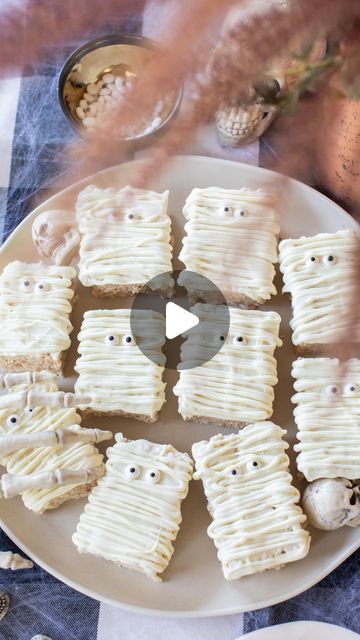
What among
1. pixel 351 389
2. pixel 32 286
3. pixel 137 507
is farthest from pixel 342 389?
pixel 32 286

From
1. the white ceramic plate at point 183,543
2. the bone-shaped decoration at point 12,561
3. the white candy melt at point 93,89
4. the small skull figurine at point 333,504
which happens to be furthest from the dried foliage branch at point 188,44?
the white candy melt at point 93,89

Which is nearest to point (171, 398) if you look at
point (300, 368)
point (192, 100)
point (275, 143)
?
point (300, 368)

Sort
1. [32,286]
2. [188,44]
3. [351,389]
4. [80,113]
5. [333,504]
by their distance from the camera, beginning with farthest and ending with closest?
[80,113] < [32,286] < [351,389] < [333,504] < [188,44]

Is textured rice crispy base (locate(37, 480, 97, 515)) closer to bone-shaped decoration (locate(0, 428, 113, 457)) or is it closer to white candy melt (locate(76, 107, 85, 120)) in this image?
bone-shaped decoration (locate(0, 428, 113, 457))

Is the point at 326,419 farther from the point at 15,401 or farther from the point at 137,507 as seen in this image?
the point at 15,401

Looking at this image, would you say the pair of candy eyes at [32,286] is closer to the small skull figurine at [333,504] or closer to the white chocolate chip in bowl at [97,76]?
the white chocolate chip in bowl at [97,76]

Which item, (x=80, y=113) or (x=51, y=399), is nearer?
(x=51, y=399)
